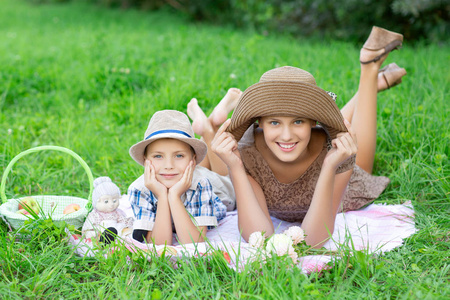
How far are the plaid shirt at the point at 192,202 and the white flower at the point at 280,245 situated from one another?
23.0 inches

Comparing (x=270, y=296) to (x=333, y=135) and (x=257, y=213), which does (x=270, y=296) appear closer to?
(x=257, y=213)

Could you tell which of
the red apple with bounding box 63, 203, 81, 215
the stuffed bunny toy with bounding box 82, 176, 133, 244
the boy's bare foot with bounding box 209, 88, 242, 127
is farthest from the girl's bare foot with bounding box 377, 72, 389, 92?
the red apple with bounding box 63, 203, 81, 215

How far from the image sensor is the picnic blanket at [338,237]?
8.04 ft

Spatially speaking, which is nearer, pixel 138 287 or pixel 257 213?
pixel 138 287

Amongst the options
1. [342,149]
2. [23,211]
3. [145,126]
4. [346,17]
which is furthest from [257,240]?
[346,17]

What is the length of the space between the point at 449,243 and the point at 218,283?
133 cm

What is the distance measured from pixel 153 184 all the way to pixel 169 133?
30 centimetres

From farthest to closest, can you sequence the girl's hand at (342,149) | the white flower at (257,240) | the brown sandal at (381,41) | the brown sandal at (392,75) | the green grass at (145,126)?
the brown sandal at (392,75) < the brown sandal at (381,41) < the girl's hand at (342,149) < the white flower at (257,240) < the green grass at (145,126)

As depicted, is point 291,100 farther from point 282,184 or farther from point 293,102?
point 282,184

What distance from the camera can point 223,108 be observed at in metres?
3.45

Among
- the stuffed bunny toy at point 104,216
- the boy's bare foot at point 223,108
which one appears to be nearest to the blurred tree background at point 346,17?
the boy's bare foot at point 223,108

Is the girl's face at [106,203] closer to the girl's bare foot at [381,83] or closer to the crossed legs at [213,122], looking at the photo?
the crossed legs at [213,122]

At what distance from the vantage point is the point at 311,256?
2471 millimetres

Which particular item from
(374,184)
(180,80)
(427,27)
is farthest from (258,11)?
(374,184)
